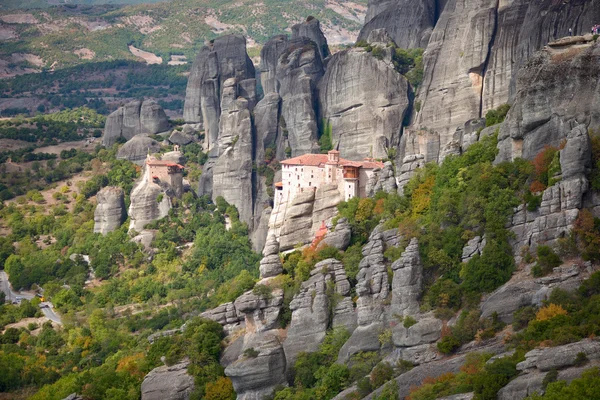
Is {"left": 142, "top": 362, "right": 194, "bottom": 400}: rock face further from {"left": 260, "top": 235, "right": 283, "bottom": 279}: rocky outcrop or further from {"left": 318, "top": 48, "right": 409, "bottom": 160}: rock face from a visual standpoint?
{"left": 318, "top": 48, "right": 409, "bottom": 160}: rock face

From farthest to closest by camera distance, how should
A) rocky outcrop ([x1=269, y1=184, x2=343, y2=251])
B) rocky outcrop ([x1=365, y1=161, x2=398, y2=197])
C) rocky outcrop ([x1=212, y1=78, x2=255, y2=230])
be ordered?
rocky outcrop ([x1=212, y1=78, x2=255, y2=230])
rocky outcrop ([x1=269, y1=184, x2=343, y2=251])
rocky outcrop ([x1=365, y1=161, x2=398, y2=197])

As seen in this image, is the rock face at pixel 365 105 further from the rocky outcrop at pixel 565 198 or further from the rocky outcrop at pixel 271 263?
the rocky outcrop at pixel 565 198

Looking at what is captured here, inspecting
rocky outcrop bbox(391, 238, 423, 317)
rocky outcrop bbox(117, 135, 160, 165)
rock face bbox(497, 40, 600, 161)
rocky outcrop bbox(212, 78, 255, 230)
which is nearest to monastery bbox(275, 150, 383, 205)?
rocky outcrop bbox(212, 78, 255, 230)

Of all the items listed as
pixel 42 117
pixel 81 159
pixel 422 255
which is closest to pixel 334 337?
pixel 422 255

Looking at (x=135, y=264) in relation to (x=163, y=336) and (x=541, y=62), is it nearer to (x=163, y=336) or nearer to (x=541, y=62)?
(x=163, y=336)

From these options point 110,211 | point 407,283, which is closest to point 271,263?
point 407,283

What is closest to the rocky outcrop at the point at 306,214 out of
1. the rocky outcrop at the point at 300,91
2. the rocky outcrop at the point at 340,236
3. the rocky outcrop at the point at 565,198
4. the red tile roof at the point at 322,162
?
the red tile roof at the point at 322,162
